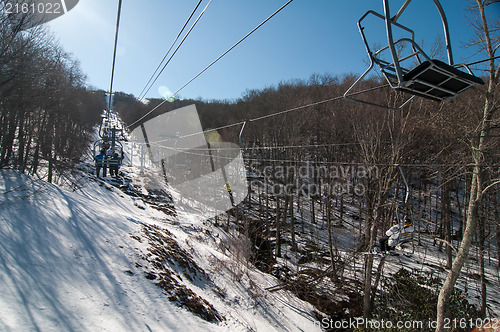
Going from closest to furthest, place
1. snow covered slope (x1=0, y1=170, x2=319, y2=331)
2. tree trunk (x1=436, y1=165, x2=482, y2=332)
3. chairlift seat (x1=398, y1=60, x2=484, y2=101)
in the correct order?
chairlift seat (x1=398, y1=60, x2=484, y2=101) → snow covered slope (x1=0, y1=170, x2=319, y2=331) → tree trunk (x1=436, y1=165, x2=482, y2=332)

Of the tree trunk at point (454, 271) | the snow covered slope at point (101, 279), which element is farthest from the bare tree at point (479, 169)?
the snow covered slope at point (101, 279)

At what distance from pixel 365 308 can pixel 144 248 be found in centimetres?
969

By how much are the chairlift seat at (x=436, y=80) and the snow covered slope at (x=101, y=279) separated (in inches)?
238

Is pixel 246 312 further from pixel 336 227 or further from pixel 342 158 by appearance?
pixel 342 158

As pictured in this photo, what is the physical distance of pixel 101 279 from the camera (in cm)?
559

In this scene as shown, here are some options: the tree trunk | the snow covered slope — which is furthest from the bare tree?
the snow covered slope

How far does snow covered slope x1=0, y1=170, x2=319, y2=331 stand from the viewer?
432cm

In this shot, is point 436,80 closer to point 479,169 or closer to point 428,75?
point 428,75

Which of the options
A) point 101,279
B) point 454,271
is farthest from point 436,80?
point 101,279

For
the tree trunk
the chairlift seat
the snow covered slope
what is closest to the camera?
the chairlift seat

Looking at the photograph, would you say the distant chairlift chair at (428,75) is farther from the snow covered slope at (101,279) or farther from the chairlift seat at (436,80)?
the snow covered slope at (101,279)

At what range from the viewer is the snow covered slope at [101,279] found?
4.32 metres

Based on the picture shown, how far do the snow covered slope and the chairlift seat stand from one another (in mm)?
6054

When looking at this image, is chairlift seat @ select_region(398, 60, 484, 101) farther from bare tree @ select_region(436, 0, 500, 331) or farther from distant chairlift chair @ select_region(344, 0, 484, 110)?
bare tree @ select_region(436, 0, 500, 331)
